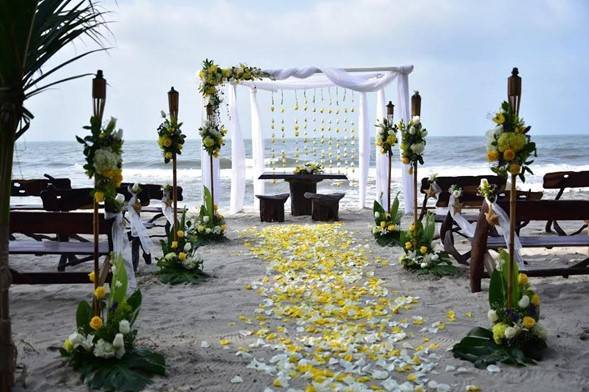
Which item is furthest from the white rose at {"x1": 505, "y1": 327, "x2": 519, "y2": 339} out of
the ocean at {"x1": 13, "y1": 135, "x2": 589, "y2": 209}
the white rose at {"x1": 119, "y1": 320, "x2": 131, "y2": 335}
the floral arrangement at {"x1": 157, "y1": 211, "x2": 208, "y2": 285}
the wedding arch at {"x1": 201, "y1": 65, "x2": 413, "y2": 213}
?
the ocean at {"x1": 13, "y1": 135, "x2": 589, "y2": 209}

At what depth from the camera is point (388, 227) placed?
7.74 metres

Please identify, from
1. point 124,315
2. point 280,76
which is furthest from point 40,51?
point 280,76

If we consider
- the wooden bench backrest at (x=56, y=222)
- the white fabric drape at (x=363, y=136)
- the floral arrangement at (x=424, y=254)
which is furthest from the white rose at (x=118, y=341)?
the white fabric drape at (x=363, y=136)

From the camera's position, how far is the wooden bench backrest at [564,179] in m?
7.99

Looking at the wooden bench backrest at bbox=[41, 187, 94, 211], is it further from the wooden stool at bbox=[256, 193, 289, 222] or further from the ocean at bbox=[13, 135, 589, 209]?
the ocean at bbox=[13, 135, 589, 209]

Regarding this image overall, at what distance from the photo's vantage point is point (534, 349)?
357cm

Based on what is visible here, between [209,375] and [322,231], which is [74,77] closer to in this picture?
[209,375]

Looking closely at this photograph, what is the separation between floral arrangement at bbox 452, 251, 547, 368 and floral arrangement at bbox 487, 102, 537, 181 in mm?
571

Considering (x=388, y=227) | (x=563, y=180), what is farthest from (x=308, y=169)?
(x=563, y=180)

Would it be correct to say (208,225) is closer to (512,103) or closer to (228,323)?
(228,323)

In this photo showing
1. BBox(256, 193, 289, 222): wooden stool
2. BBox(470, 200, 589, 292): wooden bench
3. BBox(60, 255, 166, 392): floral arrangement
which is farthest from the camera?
BBox(256, 193, 289, 222): wooden stool

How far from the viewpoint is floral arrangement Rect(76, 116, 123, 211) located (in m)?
3.20

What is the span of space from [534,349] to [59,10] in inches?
124

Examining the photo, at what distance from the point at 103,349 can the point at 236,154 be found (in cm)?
808
